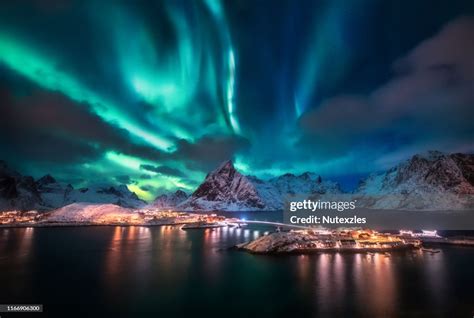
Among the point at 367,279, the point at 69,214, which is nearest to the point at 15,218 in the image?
the point at 69,214

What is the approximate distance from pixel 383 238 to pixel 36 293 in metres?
89.3

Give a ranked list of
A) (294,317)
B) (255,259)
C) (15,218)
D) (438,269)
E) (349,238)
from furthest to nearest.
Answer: (15,218) → (349,238) → (255,259) → (438,269) → (294,317)

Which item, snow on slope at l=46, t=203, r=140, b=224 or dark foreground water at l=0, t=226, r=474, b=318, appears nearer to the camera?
dark foreground water at l=0, t=226, r=474, b=318

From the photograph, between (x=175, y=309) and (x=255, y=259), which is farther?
(x=255, y=259)

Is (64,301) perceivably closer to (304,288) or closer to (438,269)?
(304,288)

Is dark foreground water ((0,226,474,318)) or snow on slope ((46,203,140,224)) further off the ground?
snow on slope ((46,203,140,224))

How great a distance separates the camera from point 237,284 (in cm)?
5488

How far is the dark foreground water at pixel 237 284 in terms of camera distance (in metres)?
42.1

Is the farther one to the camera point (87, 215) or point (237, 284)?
point (87, 215)

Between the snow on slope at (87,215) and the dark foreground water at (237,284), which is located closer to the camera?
the dark foreground water at (237,284)

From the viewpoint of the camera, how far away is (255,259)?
7569cm

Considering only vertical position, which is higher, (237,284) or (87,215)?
(87,215)

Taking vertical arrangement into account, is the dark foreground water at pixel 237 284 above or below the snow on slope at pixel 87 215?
below

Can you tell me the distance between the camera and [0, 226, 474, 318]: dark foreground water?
1656 inches
